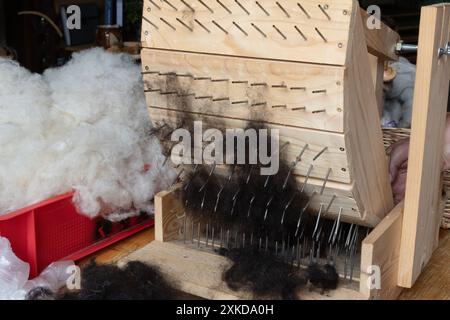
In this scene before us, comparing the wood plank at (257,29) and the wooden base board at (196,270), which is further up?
the wood plank at (257,29)

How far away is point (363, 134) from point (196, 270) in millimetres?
597

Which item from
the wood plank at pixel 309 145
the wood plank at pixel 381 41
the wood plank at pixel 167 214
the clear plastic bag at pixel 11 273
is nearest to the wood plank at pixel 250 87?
the wood plank at pixel 309 145

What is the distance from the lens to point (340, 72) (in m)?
1.29

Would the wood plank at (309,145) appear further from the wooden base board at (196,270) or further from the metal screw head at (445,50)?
the metal screw head at (445,50)

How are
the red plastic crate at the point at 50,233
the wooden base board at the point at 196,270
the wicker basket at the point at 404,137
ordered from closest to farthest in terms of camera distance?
the wooden base board at the point at 196,270, the red plastic crate at the point at 50,233, the wicker basket at the point at 404,137

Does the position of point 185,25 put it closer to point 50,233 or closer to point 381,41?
point 381,41

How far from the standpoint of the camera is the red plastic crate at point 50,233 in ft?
5.54

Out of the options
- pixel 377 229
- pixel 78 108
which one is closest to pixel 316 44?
pixel 377 229

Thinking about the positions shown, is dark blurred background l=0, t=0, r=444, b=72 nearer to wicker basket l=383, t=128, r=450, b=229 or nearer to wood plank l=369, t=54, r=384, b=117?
wicker basket l=383, t=128, r=450, b=229

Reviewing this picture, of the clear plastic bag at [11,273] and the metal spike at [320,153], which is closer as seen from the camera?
the metal spike at [320,153]

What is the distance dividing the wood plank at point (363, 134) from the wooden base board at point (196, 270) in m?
0.26

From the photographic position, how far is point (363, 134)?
1.45 meters

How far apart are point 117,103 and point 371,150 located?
92 centimetres

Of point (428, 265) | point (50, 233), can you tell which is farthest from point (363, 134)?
point (50, 233)
